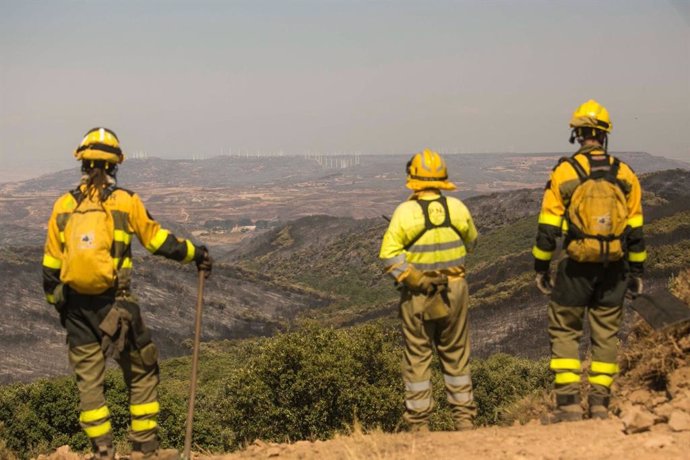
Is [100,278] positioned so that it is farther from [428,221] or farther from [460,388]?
[460,388]

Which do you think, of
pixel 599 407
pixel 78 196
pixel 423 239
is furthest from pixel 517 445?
pixel 78 196

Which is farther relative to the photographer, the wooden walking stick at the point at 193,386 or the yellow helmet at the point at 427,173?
the yellow helmet at the point at 427,173

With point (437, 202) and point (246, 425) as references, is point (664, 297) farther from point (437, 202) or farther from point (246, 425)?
point (246, 425)

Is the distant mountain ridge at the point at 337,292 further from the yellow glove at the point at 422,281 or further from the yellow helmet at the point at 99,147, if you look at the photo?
the yellow helmet at the point at 99,147

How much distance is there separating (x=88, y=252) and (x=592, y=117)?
17.4 ft

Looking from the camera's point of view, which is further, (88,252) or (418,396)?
(418,396)

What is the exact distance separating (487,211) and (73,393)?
13760 cm

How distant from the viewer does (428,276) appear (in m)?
7.15

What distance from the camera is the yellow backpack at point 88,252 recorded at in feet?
21.0

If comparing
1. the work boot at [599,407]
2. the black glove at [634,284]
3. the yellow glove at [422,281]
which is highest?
the yellow glove at [422,281]

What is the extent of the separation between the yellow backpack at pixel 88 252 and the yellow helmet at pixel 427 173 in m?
3.02

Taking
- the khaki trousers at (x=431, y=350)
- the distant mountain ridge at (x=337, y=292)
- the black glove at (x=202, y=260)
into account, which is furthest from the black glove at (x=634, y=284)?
the distant mountain ridge at (x=337, y=292)

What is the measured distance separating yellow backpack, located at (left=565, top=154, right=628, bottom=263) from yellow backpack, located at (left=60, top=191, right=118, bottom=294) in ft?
15.0

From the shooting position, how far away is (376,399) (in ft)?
82.2
